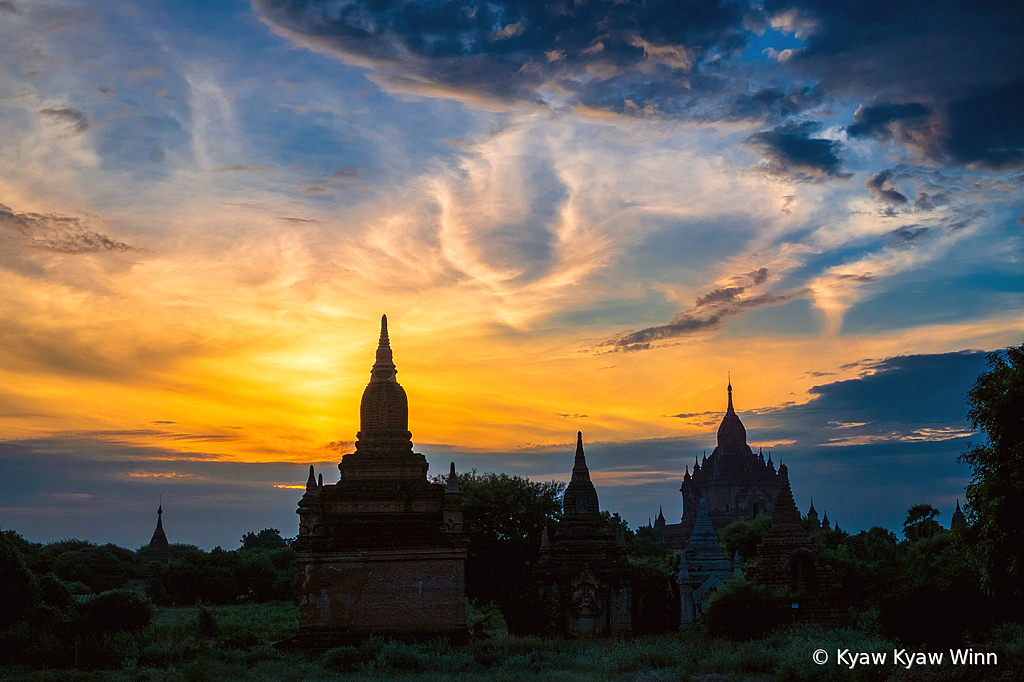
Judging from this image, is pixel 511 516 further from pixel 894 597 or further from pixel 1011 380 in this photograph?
pixel 1011 380

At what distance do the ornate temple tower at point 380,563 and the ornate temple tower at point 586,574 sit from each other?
584 cm

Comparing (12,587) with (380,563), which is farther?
(380,563)

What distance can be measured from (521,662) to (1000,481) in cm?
1287

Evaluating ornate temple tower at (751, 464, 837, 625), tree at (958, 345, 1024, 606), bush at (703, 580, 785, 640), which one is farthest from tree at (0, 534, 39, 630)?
tree at (958, 345, 1024, 606)

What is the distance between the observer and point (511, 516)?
4303 cm

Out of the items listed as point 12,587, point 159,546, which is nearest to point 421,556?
point 12,587

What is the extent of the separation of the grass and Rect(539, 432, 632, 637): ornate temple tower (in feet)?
11.8

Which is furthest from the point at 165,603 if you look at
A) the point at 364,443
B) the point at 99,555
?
the point at 364,443

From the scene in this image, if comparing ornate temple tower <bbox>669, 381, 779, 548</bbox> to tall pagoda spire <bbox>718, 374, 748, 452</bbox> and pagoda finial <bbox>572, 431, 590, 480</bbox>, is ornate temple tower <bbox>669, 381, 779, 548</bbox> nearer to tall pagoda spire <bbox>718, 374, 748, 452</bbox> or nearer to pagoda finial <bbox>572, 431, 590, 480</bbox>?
tall pagoda spire <bbox>718, 374, 748, 452</bbox>

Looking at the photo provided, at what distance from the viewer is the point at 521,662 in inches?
969

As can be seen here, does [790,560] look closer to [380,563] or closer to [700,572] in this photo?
[700,572]

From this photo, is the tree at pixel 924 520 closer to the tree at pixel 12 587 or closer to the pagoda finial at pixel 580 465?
the pagoda finial at pixel 580 465

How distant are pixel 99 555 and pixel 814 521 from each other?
60.5 meters

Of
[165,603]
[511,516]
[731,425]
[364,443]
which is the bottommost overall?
[165,603]
